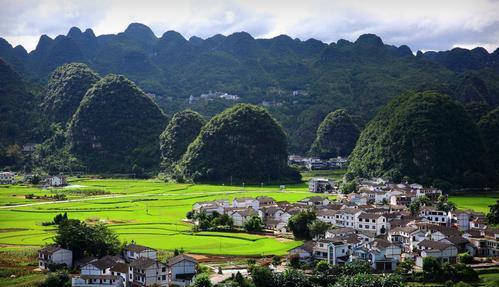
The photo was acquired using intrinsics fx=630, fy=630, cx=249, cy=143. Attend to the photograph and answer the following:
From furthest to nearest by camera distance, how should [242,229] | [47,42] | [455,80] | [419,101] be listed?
[47,42]
[455,80]
[419,101]
[242,229]

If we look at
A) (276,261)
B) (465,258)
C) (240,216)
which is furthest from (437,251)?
(240,216)

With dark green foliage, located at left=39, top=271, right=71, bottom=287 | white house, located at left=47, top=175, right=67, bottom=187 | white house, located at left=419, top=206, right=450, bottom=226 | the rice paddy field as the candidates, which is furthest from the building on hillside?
dark green foliage, located at left=39, top=271, right=71, bottom=287

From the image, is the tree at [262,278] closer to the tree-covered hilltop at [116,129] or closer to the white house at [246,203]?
the white house at [246,203]

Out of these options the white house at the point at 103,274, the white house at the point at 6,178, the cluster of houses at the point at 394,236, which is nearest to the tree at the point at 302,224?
the cluster of houses at the point at 394,236

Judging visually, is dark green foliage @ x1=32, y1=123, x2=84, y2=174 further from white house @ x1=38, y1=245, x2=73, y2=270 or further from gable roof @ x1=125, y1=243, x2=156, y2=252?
gable roof @ x1=125, y1=243, x2=156, y2=252

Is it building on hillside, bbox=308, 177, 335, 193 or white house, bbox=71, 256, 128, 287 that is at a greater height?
building on hillside, bbox=308, 177, 335, 193

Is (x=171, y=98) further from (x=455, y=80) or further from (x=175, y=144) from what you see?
(x=455, y=80)

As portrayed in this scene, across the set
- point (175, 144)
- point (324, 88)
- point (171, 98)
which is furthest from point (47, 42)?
point (175, 144)
